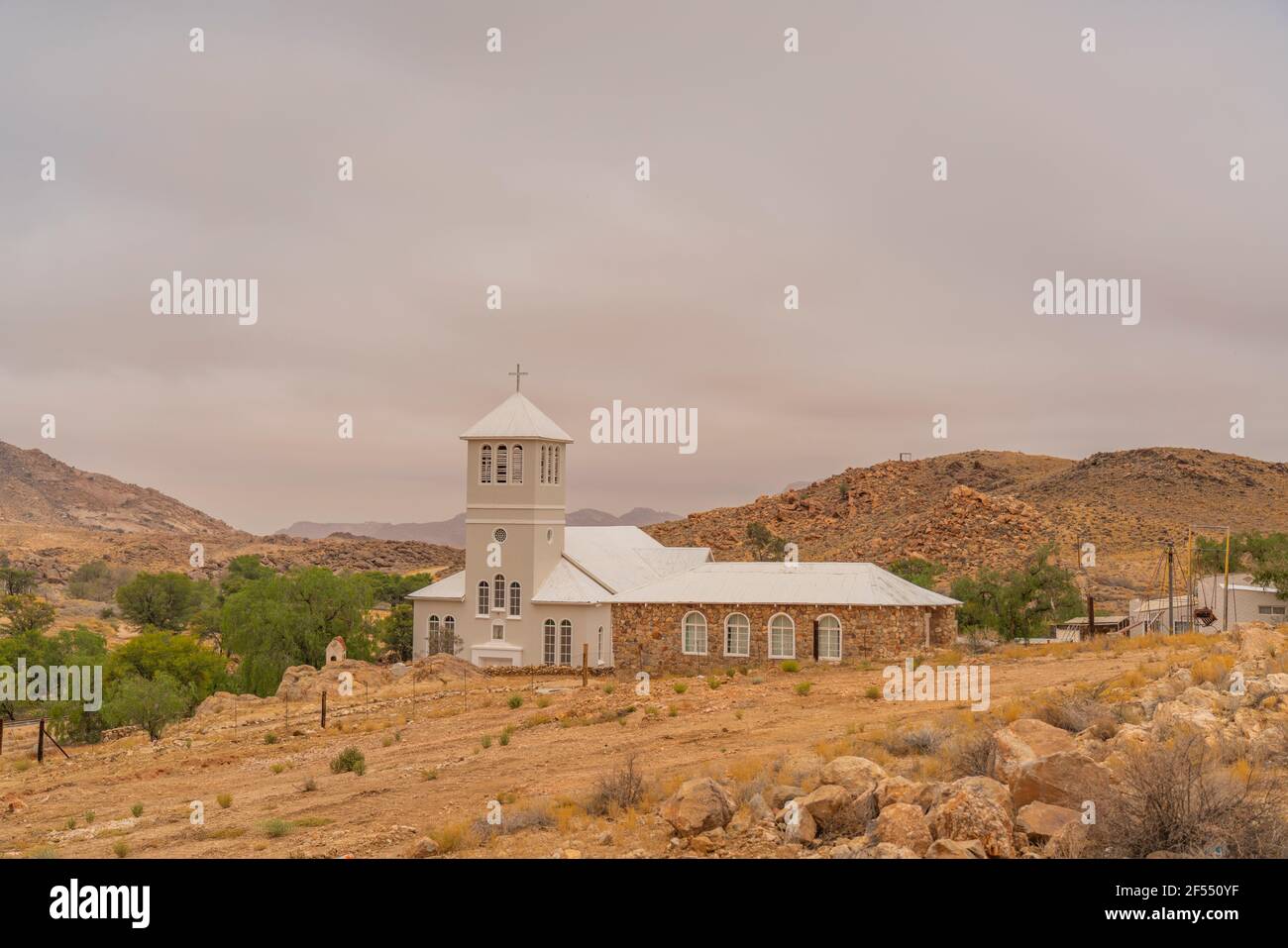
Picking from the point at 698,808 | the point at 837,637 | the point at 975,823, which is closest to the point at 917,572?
the point at 837,637

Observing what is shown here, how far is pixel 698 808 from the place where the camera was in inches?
520

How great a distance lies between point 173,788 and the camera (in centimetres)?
2228

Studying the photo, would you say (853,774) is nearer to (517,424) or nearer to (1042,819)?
(1042,819)

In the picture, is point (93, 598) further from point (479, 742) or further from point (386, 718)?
point (479, 742)

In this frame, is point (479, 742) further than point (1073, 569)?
No

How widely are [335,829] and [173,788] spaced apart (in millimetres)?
7661

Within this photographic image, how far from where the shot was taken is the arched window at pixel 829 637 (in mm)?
38219

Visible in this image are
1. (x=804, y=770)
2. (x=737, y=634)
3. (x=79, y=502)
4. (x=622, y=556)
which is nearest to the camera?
A: (x=804, y=770)

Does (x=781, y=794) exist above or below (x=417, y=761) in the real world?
above

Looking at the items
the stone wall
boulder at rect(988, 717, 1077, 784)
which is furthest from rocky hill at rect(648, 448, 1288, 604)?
boulder at rect(988, 717, 1077, 784)

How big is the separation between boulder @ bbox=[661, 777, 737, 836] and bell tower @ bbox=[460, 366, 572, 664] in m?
27.6

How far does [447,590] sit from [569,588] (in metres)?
4.80

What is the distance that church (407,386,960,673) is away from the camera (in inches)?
1512
